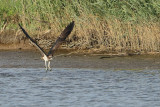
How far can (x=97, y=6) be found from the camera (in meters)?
15.7

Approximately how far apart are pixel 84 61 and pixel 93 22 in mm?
1251

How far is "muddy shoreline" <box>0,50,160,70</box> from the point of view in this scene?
14.4 m

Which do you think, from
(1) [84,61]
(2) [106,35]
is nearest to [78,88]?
(1) [84,61]

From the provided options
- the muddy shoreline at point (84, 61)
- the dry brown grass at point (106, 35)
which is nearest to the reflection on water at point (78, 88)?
the muddy shoreline at point (84, 61)

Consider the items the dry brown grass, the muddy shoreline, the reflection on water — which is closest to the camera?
the reflection on water

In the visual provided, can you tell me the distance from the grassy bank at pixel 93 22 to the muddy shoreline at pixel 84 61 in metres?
0.36

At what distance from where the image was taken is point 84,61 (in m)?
15.0

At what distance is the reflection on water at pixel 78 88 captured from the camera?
10156 millimetres

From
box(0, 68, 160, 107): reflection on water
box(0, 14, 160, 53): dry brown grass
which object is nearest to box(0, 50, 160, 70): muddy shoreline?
box(0, 14, 160, 53): dry brown grass

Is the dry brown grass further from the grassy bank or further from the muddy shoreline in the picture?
the muddy shoreline

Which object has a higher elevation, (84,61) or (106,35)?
(106,35)

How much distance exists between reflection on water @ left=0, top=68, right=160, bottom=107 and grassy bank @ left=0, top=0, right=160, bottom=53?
1.87 meters

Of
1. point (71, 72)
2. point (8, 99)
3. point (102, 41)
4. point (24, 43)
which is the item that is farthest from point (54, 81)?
point (24, 43)

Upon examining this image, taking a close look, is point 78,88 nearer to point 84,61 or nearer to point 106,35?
point 84,61
